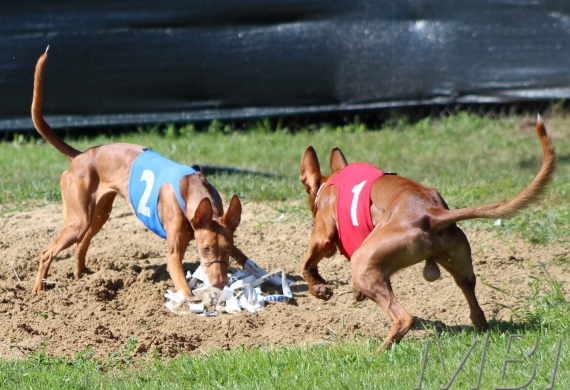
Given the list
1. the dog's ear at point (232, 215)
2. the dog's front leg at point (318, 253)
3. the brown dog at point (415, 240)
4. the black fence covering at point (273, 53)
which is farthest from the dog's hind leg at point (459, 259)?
the black fence covering at point (273, 53)

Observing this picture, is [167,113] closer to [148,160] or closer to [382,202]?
[148,160]

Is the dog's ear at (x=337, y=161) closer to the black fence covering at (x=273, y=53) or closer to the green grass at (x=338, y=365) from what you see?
the green grass at (x=338, y=365)

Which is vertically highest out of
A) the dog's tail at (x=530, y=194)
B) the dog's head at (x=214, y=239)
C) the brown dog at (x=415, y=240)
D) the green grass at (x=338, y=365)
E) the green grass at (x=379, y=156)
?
the dog's tail at (x=530, y=194)

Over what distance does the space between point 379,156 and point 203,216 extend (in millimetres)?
4734

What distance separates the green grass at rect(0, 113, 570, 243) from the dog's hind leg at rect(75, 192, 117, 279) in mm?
1836

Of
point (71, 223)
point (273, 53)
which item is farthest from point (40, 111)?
point (273, 53)

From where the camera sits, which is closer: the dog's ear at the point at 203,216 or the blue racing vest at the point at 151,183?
the dog's ear at the point at 203,216

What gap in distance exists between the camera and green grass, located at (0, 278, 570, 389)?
386cm

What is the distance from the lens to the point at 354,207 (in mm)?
4734

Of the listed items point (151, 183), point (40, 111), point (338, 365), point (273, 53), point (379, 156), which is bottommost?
point (379, 156)

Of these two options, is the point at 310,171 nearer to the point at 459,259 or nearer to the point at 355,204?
the point at 355,204

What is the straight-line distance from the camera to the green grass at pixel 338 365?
3855mm

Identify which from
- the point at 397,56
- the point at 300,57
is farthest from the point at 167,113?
the point at 397,56

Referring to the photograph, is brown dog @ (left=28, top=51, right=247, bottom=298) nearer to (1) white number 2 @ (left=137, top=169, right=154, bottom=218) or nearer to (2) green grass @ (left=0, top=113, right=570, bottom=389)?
(1) white number 2 @ (left=137, top=169, right=154, bottom=218)
